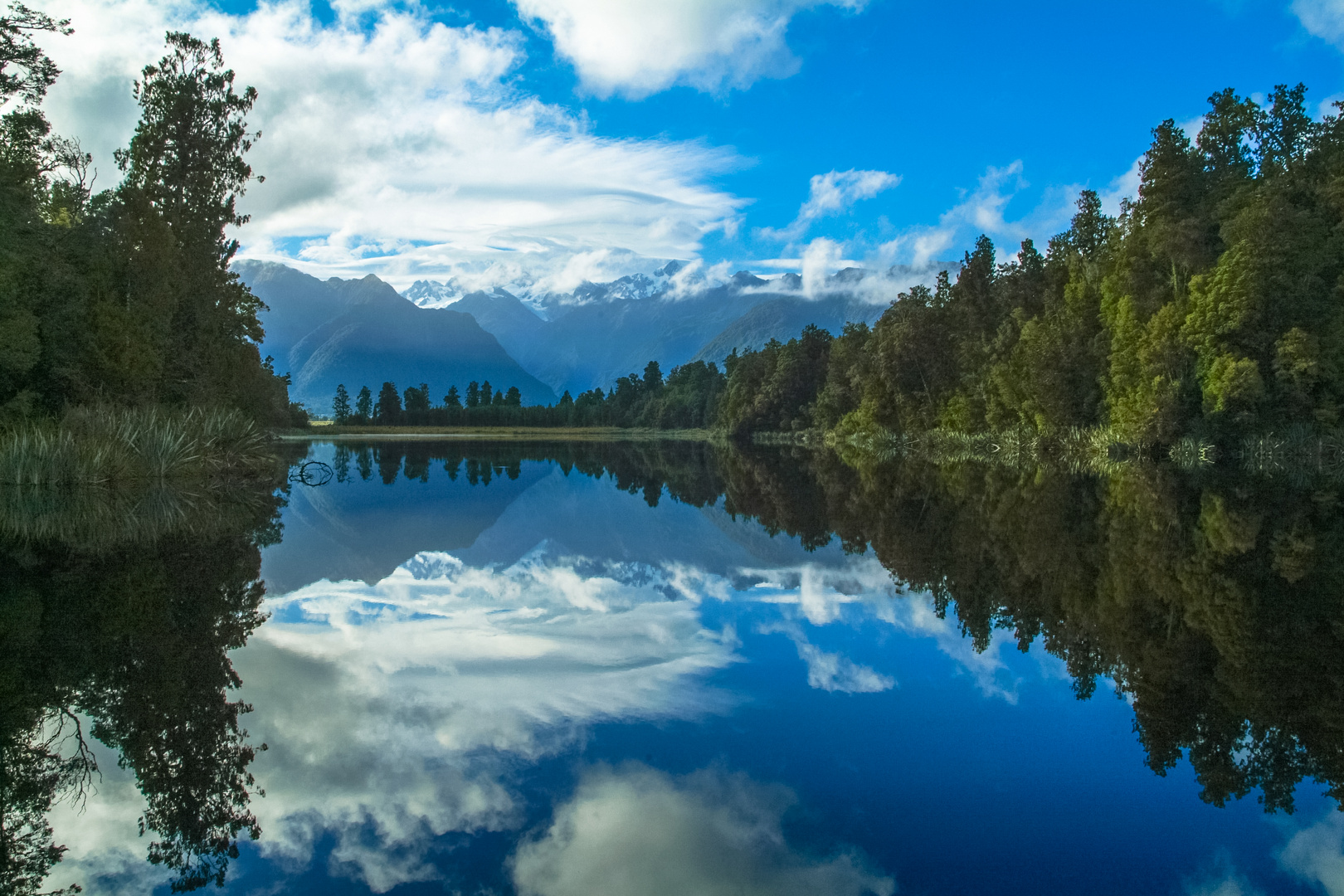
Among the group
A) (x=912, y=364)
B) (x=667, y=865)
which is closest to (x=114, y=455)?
(x=667, y=865)

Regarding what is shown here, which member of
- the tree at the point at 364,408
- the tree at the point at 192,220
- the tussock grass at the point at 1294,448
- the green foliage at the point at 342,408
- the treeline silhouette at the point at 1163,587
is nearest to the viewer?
the treeline silhouette at the point at 1163,587

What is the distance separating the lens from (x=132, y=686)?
678cm

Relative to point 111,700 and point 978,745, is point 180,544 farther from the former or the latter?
point 978,745

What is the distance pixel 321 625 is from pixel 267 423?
34.8 m

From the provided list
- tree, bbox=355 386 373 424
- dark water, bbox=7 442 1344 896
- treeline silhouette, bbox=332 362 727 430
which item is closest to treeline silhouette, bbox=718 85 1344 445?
dark water, bbox=7 442 1344 896

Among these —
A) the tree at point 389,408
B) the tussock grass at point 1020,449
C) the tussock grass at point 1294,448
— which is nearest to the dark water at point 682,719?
the tussock grass at point 1294,448

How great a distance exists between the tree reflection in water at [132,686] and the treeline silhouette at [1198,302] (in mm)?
41443

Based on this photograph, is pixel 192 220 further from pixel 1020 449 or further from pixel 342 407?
pixel 342 407

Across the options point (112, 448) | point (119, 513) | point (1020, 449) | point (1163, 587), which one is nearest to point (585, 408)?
point (1020, 449)

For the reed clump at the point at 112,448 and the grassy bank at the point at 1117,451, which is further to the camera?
the grassy bank at the point at 1117,451

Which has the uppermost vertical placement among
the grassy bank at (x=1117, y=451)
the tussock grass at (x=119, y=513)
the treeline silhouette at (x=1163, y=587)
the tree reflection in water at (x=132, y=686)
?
the grassy bank at (x=1117, y=451)

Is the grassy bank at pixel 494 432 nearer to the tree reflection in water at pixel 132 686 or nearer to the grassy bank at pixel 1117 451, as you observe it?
the grassy bank at pixel 1117 451

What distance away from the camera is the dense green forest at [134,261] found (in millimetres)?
23828

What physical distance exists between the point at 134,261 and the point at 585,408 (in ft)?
536
